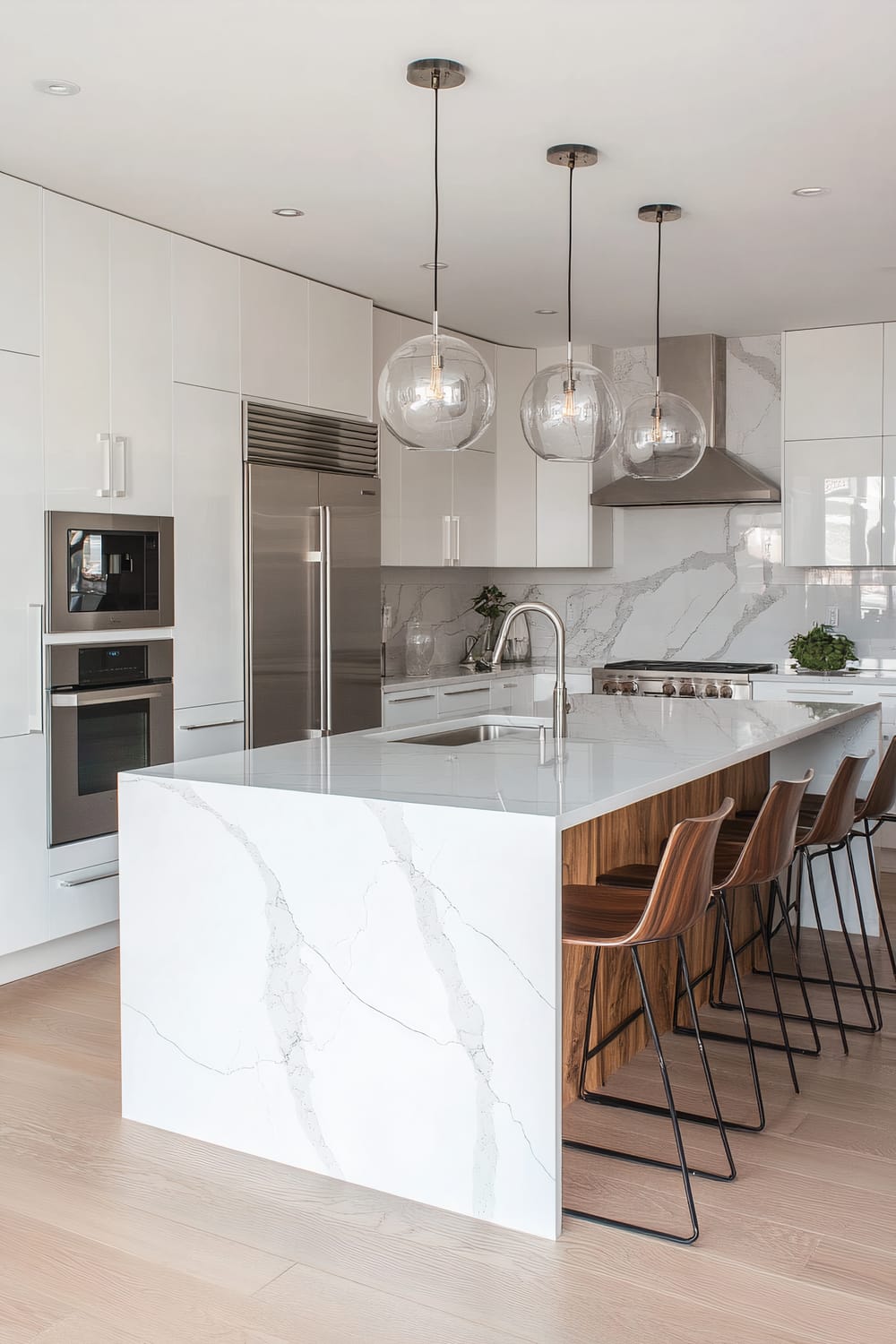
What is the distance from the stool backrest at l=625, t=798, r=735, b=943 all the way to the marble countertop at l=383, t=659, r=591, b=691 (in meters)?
3.05

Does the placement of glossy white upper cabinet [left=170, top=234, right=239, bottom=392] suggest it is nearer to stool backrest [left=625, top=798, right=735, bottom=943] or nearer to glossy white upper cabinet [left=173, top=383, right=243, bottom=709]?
glossy white upper cabinet [left=173, top=383, right=243, bottom=709]

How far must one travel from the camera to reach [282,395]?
4.88m

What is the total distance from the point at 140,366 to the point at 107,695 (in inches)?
45.9

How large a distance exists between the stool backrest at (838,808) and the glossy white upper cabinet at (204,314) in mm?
2650

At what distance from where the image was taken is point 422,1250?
93.8 inches

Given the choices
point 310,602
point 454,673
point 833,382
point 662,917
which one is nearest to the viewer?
point 662,917

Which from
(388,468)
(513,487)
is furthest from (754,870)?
(513,487)

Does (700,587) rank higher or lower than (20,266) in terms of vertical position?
lower

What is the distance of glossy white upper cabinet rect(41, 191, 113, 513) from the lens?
12.9ft

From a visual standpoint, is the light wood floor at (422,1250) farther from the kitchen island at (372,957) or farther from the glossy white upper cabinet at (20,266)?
the glossy white upper cabinet at (20,266)

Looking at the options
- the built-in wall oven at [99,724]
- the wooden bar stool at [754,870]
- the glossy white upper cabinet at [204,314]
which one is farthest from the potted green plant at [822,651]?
the built-in wall oven at [99,724]

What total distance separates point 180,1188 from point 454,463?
4.43 metres

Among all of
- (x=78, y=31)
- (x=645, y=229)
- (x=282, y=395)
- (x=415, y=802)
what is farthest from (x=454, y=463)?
(x=415, y=802)

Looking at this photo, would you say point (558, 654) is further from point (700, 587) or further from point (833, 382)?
point (700, 587)
